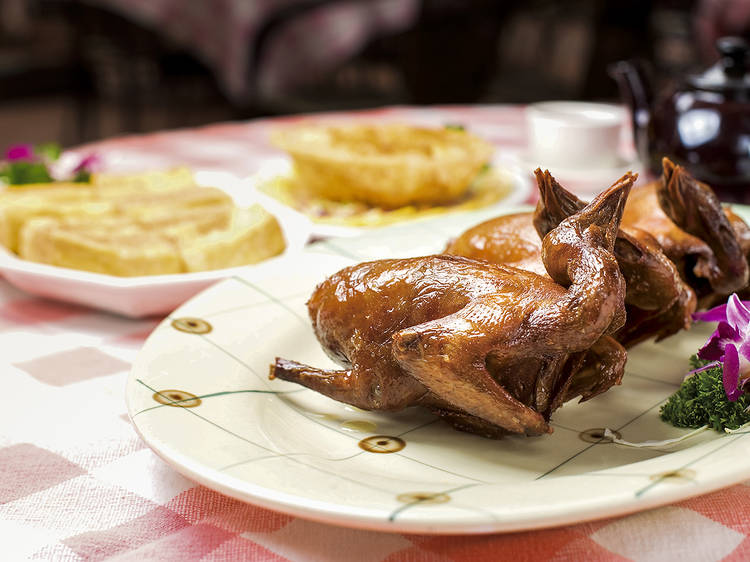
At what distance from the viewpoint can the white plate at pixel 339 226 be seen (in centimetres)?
174

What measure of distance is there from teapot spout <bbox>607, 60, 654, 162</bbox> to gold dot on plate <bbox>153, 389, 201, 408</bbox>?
1.43 metres

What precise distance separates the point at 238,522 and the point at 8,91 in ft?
25.9

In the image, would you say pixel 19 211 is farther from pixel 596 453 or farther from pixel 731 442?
pixel 731 442

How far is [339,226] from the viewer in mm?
1791

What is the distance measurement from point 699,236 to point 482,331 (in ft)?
1.67

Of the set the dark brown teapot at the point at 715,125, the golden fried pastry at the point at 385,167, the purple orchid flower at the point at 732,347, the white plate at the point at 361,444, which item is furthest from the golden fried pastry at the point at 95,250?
the dark brown teapot at the point at 715,125

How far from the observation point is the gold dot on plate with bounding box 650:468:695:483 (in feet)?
2.56

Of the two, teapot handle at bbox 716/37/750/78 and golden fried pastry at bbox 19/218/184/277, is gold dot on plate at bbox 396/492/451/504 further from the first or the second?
teapot handle at bbox 716/37/750/78

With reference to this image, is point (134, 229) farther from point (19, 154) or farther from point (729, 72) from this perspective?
point (729, 72)

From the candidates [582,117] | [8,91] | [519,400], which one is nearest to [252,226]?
[519,400]

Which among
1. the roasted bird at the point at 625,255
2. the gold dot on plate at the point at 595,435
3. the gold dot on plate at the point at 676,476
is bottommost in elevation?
the gold dot on plate at the point at 595,435

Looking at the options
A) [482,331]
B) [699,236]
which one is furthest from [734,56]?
[482,331]

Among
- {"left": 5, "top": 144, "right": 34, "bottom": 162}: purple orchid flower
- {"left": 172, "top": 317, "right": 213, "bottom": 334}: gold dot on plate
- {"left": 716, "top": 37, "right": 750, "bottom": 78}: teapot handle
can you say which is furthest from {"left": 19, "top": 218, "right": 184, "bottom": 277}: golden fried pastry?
{"left": 716, "top": 37, "right": 750, "bottom": 78}: teapot handle

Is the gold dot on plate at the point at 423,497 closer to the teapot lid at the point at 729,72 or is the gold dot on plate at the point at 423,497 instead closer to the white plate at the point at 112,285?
the white plate at the point at 112,285
